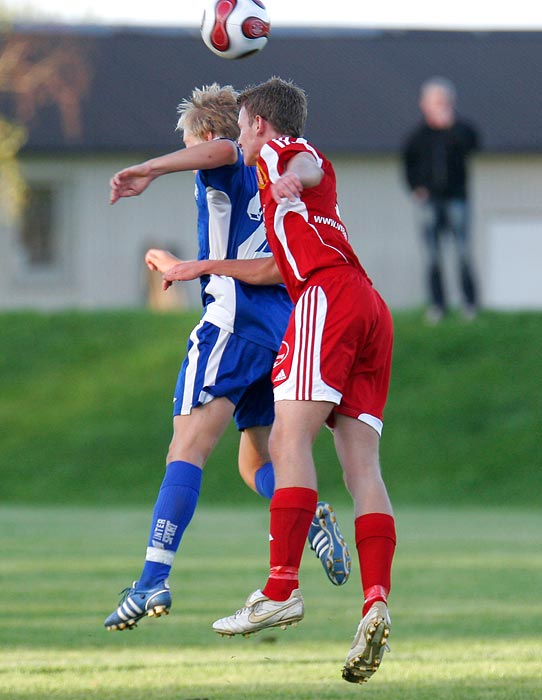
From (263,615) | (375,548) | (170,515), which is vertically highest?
(170,515)

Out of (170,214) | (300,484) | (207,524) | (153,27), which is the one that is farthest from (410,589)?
(153,27)

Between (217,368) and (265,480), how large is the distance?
0.62m

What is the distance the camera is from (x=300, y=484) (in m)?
5.61

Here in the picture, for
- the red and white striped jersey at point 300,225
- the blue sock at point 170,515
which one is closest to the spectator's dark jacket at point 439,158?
the blue sock at point 170,515

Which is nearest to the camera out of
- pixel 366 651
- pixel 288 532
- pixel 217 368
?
pixel 366 651

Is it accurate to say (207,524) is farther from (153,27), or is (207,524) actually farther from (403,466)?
(153,27)

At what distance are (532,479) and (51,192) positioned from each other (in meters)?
16.0

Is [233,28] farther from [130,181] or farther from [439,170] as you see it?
[439,170]

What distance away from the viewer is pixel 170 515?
620 centimetres

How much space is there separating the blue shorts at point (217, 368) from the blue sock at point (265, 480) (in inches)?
16.2

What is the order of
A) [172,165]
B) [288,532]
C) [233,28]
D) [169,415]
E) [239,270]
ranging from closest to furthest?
[288,532]
[172,165]
[239,270]
[233,28]
[169,415]

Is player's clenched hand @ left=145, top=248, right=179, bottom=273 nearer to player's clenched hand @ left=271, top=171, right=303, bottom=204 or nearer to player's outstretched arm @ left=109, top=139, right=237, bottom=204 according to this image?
player's outstretched arm @ left=109, top=139, right=237, bottom=204

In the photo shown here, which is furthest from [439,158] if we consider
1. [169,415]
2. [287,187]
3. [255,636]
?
[287,187]

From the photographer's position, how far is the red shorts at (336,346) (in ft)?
18.1
